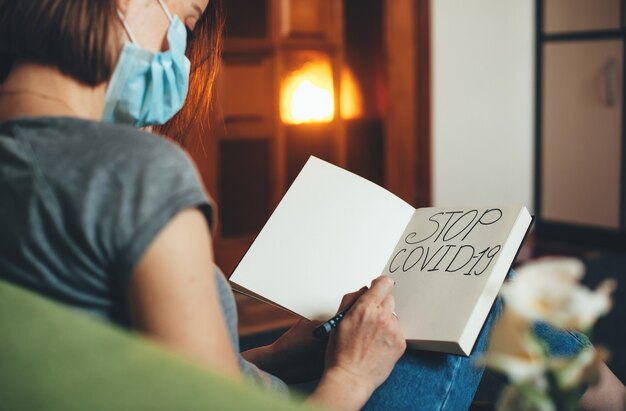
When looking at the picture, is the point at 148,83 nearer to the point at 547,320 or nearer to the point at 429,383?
the point at 429,383

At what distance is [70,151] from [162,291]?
0.14 m

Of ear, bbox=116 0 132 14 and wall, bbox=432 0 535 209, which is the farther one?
wall, bbox=432 0 535 209

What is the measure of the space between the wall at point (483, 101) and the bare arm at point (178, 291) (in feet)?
9.46

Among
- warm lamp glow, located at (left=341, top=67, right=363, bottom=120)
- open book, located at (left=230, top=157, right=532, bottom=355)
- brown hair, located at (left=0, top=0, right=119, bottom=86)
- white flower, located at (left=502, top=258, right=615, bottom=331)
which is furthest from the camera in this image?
warm lamp glow, located at (left=341, top=67, right=363, bottom=120)

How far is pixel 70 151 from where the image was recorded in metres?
0.67

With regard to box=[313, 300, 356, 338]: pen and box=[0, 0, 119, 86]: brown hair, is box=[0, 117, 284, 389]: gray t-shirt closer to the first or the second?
box=[0, 0, 119, 86]: brown hair

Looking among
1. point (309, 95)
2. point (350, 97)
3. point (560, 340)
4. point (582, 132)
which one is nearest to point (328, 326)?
point (560, 340)

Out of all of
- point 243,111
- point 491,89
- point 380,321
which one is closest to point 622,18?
point 491,89

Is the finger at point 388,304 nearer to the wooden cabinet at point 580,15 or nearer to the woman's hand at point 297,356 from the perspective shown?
the woman's hand at point 297,356

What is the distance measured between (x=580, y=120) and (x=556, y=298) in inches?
134

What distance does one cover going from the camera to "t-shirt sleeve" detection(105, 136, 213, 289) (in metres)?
0.63

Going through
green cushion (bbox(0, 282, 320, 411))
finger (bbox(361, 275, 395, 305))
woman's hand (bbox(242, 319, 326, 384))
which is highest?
green cushion (bbox(0, 282, 320, 411))

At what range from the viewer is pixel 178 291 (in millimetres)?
633

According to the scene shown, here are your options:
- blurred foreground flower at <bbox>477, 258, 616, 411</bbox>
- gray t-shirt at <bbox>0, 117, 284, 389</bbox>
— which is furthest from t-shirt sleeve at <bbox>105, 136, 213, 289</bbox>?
blurred foreground flower at <bbox>477, 258, 616, 411</bbox>
